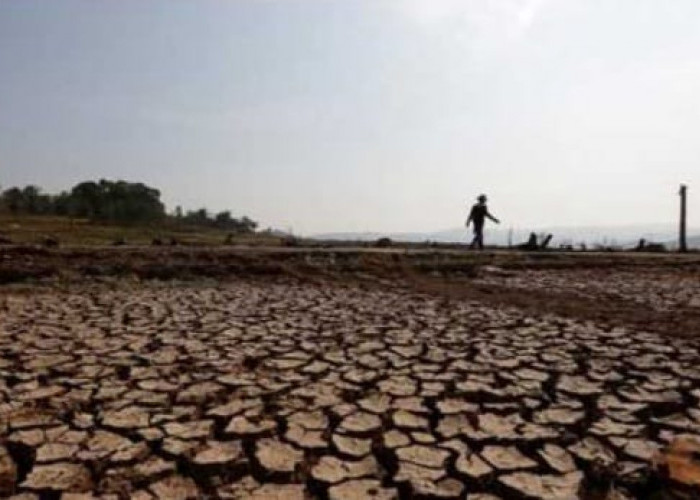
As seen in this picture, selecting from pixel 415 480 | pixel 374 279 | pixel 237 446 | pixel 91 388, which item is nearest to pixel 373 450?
pixel 415 480

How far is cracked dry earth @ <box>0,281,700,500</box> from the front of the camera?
306 cm

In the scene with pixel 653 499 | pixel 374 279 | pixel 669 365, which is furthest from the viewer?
pixel 374 279

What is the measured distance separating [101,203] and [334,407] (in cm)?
4469

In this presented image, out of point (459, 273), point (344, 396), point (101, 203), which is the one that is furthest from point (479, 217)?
point (101, 203)

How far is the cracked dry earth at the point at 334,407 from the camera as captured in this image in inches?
121

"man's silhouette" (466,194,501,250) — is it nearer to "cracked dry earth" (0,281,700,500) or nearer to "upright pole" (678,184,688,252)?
"upright pole" (678,184,688,252)

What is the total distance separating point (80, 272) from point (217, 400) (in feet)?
23.9

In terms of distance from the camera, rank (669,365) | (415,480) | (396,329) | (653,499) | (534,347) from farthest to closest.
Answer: (396,329) → (534,347) → (669,365) → (415,480) → (653,499)

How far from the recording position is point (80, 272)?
412 inches

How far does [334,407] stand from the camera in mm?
4000

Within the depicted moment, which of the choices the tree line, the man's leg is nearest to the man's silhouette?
the man's leg

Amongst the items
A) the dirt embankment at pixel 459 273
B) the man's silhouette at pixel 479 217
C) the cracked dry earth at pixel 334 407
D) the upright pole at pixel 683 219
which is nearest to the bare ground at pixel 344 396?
the cracked dry earth at pixel 334 407

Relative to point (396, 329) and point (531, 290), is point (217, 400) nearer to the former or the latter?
point (396, 329)

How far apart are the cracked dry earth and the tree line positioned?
A: 3400 centimetres
